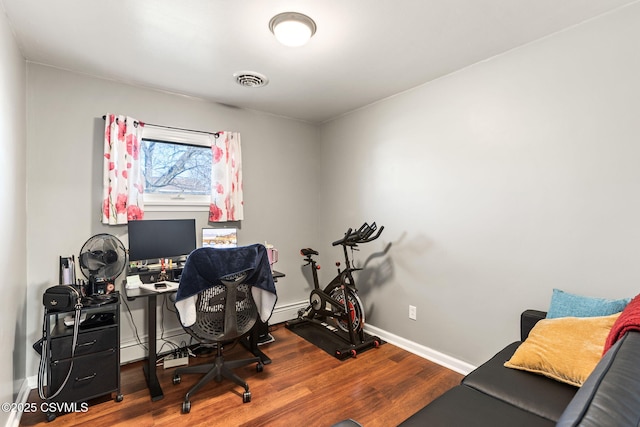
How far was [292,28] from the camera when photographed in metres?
1.91

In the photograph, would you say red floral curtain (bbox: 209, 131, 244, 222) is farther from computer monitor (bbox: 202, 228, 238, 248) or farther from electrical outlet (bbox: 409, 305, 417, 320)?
electrical outlet (bbox: 409, 305, 417, 320)

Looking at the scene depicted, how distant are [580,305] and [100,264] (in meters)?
3.19

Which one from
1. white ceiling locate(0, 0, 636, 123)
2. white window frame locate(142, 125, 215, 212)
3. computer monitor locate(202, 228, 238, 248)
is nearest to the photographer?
white ceiling locate(0, 0, 636, 123)

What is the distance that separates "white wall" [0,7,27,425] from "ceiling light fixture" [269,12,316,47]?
1.51 m

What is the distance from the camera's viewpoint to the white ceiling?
5.89 feet

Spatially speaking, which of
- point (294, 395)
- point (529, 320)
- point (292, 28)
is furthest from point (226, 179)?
point (529, 320)

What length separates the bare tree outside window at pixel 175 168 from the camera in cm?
302

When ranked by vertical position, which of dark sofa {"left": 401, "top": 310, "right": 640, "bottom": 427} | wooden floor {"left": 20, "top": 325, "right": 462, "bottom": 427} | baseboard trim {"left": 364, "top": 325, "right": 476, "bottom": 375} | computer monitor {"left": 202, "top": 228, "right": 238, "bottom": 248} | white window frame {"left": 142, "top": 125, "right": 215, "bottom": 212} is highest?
white window frame {"left": 142, "top": 125, "right": 215, "bottom": 212}

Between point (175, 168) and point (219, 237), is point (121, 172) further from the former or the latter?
point (219, 237)

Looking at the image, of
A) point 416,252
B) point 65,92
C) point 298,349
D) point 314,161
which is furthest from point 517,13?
point 65,92

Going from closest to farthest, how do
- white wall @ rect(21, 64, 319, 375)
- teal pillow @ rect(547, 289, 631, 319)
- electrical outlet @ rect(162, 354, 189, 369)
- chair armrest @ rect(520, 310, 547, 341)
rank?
teal pillow @ rect(547, 289, 631, 319) < chair armrest @ rect(520, 310, 547, 341) < white wall @ rect(21, 64, 319, 375) < electrical outlet @ rect(162, 354, 189, 369)

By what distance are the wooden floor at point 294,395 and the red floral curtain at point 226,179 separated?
139cm

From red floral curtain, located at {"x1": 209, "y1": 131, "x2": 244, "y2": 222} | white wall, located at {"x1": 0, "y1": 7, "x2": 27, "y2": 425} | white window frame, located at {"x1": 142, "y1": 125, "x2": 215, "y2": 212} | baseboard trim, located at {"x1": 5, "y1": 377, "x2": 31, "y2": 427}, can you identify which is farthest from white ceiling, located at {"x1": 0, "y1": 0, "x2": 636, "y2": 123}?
baseboard trim, located at {"x1": 5, "y1": 377, "x2": 31, "y2": 427}

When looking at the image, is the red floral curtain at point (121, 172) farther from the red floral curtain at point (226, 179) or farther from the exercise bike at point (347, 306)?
the exercise bike at point (347, 306)
